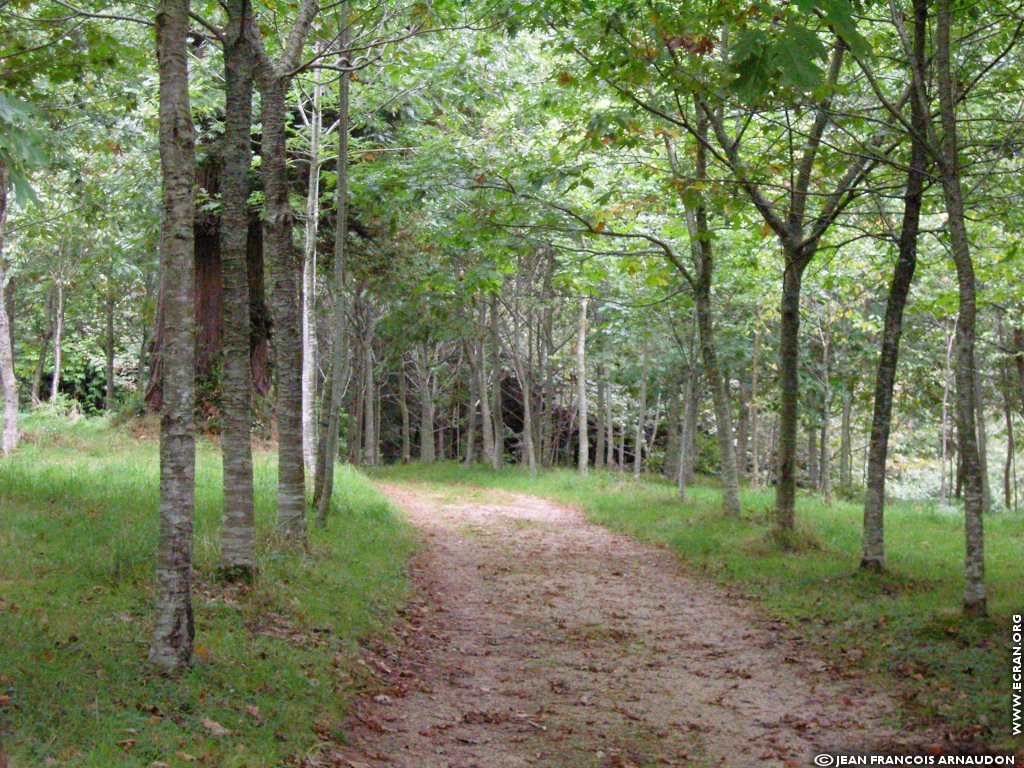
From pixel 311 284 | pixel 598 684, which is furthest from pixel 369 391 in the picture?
pixel 598 684

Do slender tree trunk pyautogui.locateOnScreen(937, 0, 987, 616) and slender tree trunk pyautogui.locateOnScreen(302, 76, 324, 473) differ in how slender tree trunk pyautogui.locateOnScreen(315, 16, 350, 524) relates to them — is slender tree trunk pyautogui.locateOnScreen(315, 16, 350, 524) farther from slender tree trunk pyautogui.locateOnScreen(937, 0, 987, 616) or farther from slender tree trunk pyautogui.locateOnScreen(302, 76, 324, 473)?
slender tree trunk pyautogui.locateOnScreen(937, 0, 987, 616)

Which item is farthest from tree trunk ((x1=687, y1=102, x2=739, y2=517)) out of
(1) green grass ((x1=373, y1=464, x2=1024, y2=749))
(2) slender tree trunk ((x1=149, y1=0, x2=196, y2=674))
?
(2) slender tree trunk ((x1=149, y1=0, x2=196, y2=674))

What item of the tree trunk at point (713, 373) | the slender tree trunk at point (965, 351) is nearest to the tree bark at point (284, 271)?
the slender tree trunk at point (965, 351)

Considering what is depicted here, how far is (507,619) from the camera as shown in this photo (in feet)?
29.2

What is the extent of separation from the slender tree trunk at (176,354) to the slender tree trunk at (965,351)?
6449mm

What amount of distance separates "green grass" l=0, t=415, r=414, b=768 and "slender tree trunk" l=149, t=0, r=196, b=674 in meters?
0.40

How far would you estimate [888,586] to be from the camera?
8.97 m

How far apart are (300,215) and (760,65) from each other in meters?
12.1

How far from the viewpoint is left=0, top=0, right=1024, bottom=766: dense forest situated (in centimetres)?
688

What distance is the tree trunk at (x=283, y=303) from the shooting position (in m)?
9.28

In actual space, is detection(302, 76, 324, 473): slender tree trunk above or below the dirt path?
above

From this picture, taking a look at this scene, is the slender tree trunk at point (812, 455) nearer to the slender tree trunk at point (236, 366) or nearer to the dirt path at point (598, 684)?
the dirt path at point (598, 684)

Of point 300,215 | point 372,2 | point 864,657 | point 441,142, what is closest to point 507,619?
point 864,657

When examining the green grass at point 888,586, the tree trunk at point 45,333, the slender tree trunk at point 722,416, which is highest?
the tree trunk at point 45,333
